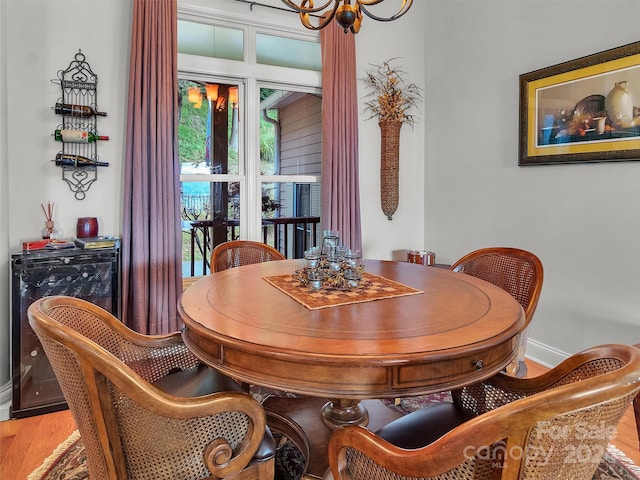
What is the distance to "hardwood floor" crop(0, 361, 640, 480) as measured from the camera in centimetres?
196

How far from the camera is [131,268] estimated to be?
9.93 feet

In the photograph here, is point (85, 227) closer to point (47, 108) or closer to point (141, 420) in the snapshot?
point (47, 108)

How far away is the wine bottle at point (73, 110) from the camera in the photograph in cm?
279

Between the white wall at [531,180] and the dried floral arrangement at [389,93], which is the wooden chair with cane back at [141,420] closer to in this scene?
the white wall at [531,180]

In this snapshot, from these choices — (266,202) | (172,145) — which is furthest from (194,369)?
(266,202)

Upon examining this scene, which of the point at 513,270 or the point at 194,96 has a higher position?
the point at 194,96

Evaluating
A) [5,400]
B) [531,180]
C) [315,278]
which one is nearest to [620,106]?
[531,180]

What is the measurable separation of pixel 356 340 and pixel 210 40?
308cm

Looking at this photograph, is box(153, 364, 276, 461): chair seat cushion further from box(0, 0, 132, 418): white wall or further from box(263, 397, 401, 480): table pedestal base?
box(0, 0, 132, 418): white wall

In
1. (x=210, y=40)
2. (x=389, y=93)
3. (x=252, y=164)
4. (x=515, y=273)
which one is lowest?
(x=515, y=273)

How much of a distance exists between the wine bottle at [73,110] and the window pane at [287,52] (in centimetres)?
141

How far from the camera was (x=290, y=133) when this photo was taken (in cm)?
379

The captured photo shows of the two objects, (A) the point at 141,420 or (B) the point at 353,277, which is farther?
(B) the point at 353,277

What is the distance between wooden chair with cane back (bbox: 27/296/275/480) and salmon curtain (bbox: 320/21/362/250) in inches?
101
